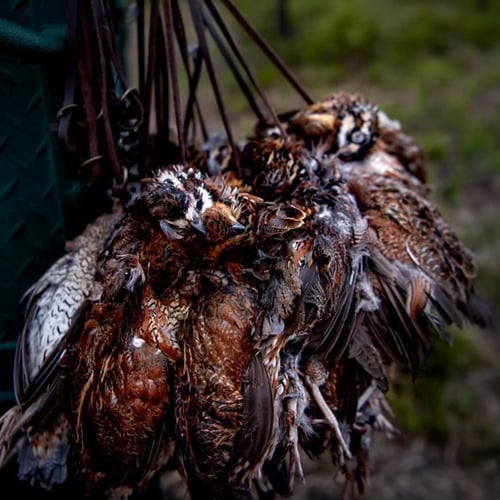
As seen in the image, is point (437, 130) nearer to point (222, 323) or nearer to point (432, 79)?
point (432, 79)

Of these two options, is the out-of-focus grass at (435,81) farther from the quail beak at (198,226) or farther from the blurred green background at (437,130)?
the quail beak at (198,226)

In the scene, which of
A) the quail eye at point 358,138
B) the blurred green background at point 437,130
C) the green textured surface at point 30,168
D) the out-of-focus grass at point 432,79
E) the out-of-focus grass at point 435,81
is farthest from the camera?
the out-of-focus grass at point 432,79

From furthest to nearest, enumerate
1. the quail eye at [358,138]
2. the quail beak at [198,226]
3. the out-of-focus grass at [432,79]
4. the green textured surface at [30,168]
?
the out-of-focus grass at [432,79] → the quail eye at [358,138] → the green textured surface at [30,168] → the quail beak at [198,226]

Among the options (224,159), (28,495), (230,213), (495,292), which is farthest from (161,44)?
(495,292)

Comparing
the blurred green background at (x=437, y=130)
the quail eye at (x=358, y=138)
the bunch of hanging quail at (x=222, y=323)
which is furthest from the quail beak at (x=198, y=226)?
the blurred green background at (x=437, y=130)

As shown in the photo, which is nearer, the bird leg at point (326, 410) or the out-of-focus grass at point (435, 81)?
the bird leg at point (326, 410)

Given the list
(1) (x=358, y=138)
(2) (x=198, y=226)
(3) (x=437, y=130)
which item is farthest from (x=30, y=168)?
(3) (x=437, y=130)

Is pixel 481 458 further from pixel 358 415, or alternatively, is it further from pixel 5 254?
pixel 5 254
